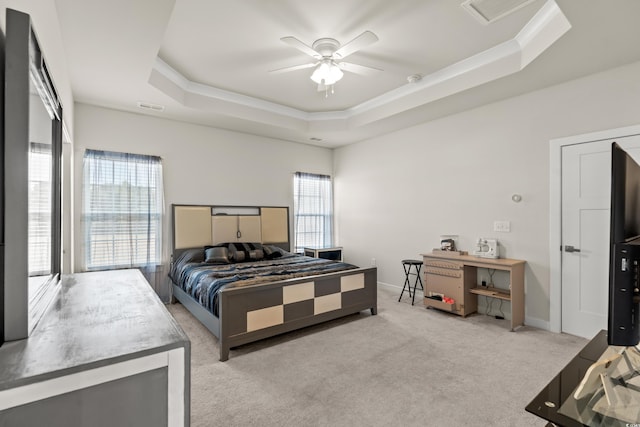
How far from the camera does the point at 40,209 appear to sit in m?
1.39

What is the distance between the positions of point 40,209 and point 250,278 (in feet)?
7.10

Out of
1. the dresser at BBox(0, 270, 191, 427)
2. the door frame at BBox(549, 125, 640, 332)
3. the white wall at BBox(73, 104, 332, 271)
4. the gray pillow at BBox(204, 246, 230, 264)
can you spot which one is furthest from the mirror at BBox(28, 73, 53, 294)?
the door frame at BBox(549, 125, 640, 332)

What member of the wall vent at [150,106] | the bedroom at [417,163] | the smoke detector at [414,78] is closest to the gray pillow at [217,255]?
the bedroom at [417,163]

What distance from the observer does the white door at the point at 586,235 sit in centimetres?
319

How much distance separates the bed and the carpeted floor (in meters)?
0.21

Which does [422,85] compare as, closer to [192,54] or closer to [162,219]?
[192,54]

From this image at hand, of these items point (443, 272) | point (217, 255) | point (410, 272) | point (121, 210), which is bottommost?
point (410, 272)

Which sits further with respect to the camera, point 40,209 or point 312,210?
point 312,210

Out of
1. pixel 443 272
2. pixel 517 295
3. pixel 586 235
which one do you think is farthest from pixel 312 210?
pixel 586 235

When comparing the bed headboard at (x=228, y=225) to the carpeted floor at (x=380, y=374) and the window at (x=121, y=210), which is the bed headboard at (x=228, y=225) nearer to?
the window at (x=121, y=210)

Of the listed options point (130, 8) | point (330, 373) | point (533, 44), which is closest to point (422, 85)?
point (533, 44)

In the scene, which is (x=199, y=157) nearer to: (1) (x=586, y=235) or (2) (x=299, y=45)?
(2) (x=299, y=45)

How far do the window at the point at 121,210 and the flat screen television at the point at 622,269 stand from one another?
4839mm

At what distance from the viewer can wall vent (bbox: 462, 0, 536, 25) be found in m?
2.46
